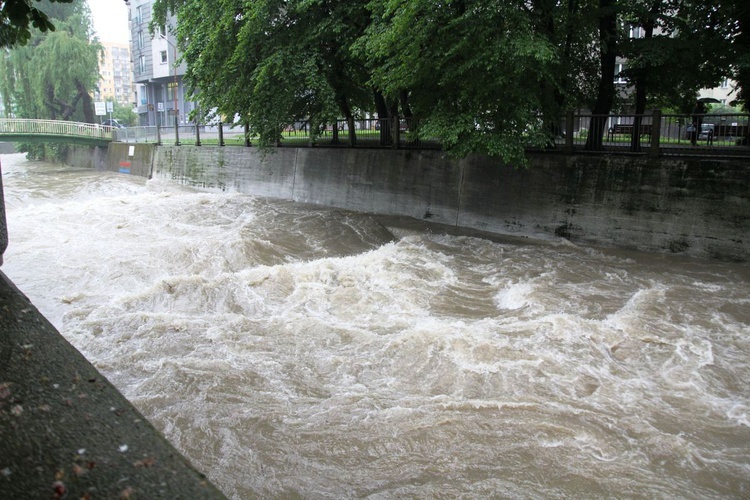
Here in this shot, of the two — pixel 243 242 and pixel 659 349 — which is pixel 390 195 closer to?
pixel 243 242

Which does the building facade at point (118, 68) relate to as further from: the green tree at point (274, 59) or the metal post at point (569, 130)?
the metal post at point (569, 130)

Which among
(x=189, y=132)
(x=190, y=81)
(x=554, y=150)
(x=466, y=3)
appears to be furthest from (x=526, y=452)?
(x=189, y=132)

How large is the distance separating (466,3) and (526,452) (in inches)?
398

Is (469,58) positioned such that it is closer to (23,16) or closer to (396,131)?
(396,131)

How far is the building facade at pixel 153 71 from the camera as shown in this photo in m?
58.0

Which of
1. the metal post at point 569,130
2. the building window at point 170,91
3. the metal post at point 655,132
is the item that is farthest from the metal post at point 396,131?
the building window at point 170,91

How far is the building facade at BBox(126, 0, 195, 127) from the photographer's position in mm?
57969

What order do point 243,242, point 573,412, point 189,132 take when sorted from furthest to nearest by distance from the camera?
point 189,132 < point 243,242 < point 573,412

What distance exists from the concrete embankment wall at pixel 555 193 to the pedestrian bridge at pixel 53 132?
60.0 feet

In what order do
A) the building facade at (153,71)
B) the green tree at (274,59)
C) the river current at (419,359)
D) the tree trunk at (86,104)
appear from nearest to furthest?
the river current at (419,359)
the green tree at (274,59)
the tree trunk at (86,104)
the building facade at (153,71)

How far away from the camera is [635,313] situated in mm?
9523

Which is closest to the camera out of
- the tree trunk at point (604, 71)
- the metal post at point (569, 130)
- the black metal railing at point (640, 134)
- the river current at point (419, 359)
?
the river current at point (419, 359)

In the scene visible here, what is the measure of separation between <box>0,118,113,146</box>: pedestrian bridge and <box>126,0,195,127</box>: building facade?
22.4 m

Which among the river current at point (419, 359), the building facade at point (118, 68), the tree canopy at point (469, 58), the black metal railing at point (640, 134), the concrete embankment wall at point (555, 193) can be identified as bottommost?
the river current at point (419, 359)
